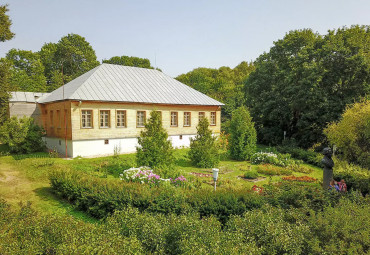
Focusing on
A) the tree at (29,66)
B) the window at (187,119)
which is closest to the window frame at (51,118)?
the window at (187,119)

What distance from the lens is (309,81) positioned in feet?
75.0

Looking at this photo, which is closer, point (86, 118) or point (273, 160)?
point (273, 160)

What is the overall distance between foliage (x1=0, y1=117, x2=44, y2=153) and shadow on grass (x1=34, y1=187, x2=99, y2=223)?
929cm

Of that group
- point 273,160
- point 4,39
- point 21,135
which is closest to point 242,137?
point 273,160

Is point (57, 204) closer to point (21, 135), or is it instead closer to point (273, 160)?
point (21, 135)

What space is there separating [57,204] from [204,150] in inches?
386

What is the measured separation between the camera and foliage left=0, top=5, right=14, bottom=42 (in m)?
16.9

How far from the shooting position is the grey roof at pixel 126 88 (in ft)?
66.4

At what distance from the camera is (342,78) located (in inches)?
917

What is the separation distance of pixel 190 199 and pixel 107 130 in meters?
13.9

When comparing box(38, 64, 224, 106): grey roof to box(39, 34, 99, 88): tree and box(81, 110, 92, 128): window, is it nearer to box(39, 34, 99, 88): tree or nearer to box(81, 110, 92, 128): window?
box(81, 110, 92, 128): window

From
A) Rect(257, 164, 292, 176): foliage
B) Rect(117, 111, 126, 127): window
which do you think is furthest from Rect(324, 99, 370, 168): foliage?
Rect(117, 111, 126, 127): window

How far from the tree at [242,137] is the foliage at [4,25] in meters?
17.5

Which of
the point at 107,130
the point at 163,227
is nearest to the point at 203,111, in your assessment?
the point at 107,130
